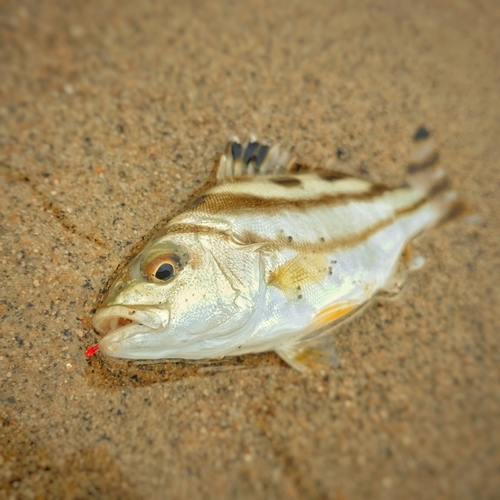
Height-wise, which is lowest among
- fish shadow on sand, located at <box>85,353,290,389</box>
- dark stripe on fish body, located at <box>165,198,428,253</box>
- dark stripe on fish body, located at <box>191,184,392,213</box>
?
fish shadow on sand, located at <box>85,353,290,389</box>

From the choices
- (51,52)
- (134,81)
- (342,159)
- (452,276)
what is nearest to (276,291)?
(342,159)

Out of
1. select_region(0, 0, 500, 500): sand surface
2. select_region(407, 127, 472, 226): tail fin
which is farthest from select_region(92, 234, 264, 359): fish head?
select_region(407, 127, 472, 226): tail fin

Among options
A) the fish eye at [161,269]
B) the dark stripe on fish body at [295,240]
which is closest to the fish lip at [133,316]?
the fish eye at [161,269]

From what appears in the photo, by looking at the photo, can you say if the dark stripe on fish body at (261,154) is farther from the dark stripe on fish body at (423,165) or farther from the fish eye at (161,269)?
the dark stripe on fish body at (423,165)

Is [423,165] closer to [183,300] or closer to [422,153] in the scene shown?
[422,153]

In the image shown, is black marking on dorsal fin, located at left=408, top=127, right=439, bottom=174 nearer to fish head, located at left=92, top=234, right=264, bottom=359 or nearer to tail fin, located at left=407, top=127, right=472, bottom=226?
tail fin, located at left=407, top=127, right=472, bottom=226

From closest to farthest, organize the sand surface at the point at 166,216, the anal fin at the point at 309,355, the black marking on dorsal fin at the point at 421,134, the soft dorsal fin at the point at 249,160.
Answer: the sand surface at the point at 166,216 → the anal fin at the point at 309,355 → the soft dorsal fin at the point at 249,160 → the black marking on dorsal fin at the point at 421,134

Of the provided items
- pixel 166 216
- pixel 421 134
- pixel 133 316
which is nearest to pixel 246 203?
pixel 166 216
